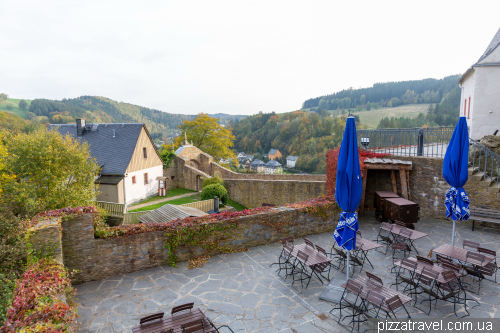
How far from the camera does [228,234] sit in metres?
7.88

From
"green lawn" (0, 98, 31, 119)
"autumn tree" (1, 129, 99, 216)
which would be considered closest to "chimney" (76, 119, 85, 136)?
"autumn tree" (1, 129, 99, 216)

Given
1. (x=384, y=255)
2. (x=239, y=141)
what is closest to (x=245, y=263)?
(x=384, y=255)

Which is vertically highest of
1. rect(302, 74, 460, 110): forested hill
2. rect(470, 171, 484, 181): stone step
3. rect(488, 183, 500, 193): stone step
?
rect(302, 74, 460, 110): forested hill

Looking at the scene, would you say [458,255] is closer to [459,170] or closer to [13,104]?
[459,170]

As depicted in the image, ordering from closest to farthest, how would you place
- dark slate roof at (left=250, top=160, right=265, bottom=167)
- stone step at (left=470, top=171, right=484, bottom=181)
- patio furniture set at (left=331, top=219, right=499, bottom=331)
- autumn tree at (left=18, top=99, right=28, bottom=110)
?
patio furniture set at (left=331, top=219, right=499, bottom=331)
stone step at (left=470, top=171, right=484, bottom=181)
dark slate roof at (left=250, top=160, right=265, bottom=167)
autumn tree at (left=18, top=99, right=28, bottom=110)

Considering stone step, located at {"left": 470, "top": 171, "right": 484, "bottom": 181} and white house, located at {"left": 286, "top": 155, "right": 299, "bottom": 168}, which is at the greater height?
stone step, located at {"left": 470, "top": 171, "right": 484, "bottom": 181}

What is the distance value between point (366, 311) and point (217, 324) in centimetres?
263

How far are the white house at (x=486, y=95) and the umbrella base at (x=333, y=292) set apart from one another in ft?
42.4

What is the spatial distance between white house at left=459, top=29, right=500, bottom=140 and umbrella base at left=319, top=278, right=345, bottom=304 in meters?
12.9

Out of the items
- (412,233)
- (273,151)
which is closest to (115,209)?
(412,233)

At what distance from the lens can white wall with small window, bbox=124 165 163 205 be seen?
25239 mm

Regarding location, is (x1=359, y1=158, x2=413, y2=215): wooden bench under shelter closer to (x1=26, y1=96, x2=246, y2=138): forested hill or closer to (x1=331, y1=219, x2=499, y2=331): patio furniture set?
(x1=331, y1=219, x2=499, y2=331): patio furniture set

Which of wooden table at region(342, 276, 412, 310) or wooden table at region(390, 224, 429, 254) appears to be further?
wooden table at region(390, 224, 429, 254)

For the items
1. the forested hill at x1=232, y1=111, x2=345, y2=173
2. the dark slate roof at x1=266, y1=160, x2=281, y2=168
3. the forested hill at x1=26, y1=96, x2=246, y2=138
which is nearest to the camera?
the forested hill at x1=232, y1=111, x2=345, y2=173
